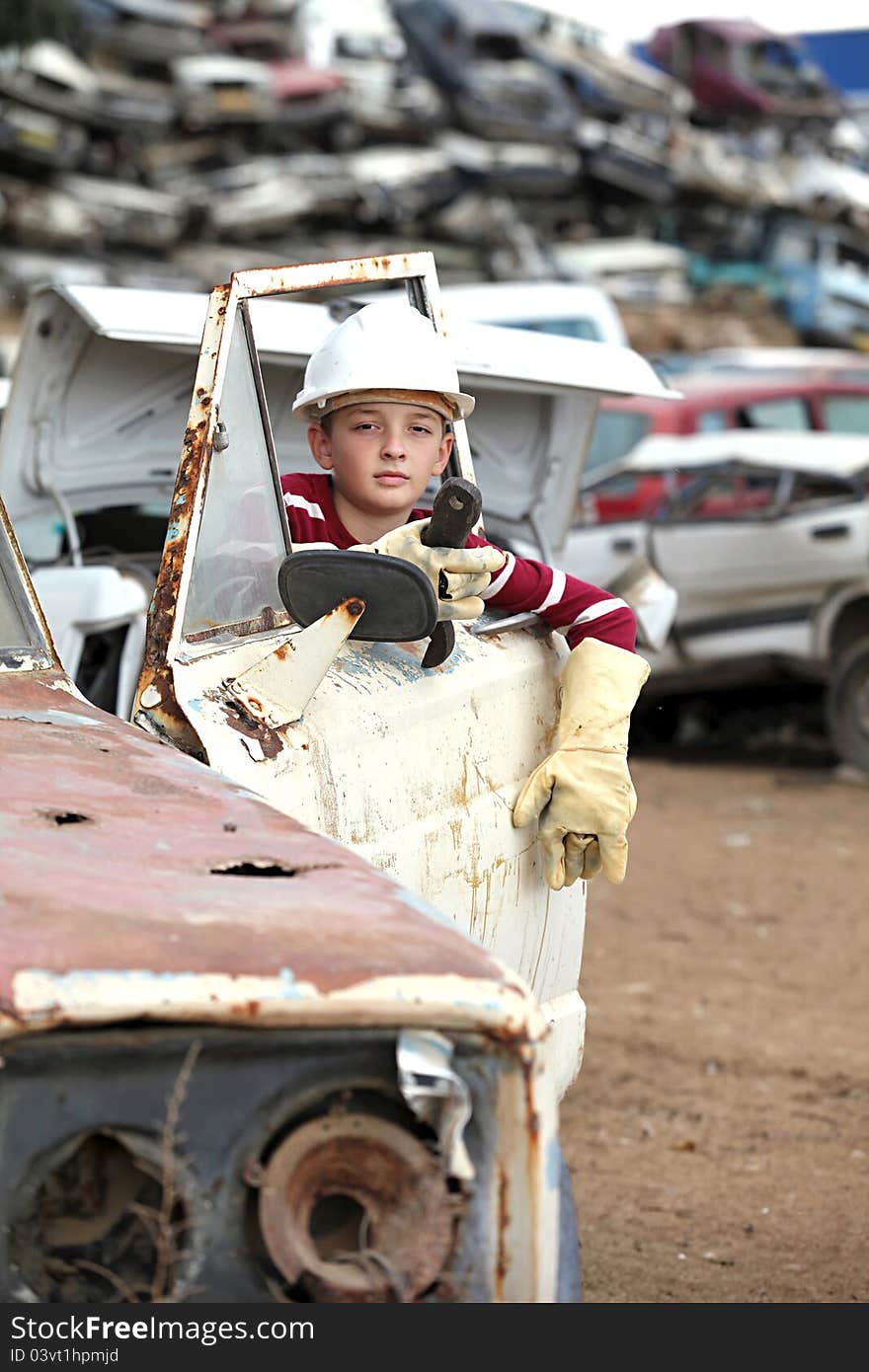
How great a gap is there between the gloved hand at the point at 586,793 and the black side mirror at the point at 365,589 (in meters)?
0.61

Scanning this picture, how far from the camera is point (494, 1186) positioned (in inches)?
83.5

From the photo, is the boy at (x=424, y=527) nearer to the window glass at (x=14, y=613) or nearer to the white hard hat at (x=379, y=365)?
the white hard hat at (x=379, y=365)

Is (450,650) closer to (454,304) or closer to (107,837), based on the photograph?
(107,837)

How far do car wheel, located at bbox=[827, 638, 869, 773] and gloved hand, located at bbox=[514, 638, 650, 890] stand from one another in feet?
25.6

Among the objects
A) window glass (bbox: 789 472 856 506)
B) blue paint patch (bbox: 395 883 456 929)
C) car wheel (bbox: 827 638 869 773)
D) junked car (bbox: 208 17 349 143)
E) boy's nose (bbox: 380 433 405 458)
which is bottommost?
blue paint patch (bbox: 395 883 456 929)

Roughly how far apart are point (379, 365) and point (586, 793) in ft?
2.82

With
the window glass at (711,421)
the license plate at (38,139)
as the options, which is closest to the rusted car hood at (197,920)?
the window glass at (711,421)

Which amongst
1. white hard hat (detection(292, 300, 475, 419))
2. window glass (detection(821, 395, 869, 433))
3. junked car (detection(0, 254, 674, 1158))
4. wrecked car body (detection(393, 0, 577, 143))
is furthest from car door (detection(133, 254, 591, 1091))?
wrecked car body (detection(393, 0, 577, 143))

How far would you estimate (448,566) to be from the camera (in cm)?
323

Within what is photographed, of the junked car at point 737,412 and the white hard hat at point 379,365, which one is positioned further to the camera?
the junked car at point 737,412

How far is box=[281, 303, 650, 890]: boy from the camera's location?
3.43 metres

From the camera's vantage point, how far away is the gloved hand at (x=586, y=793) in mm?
3422

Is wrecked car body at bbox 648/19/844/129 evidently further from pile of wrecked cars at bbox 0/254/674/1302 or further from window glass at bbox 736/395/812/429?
pile of wrecked cars at bbox 0/254/674/1302

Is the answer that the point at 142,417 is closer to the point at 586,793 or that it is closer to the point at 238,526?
the point at 238,526
